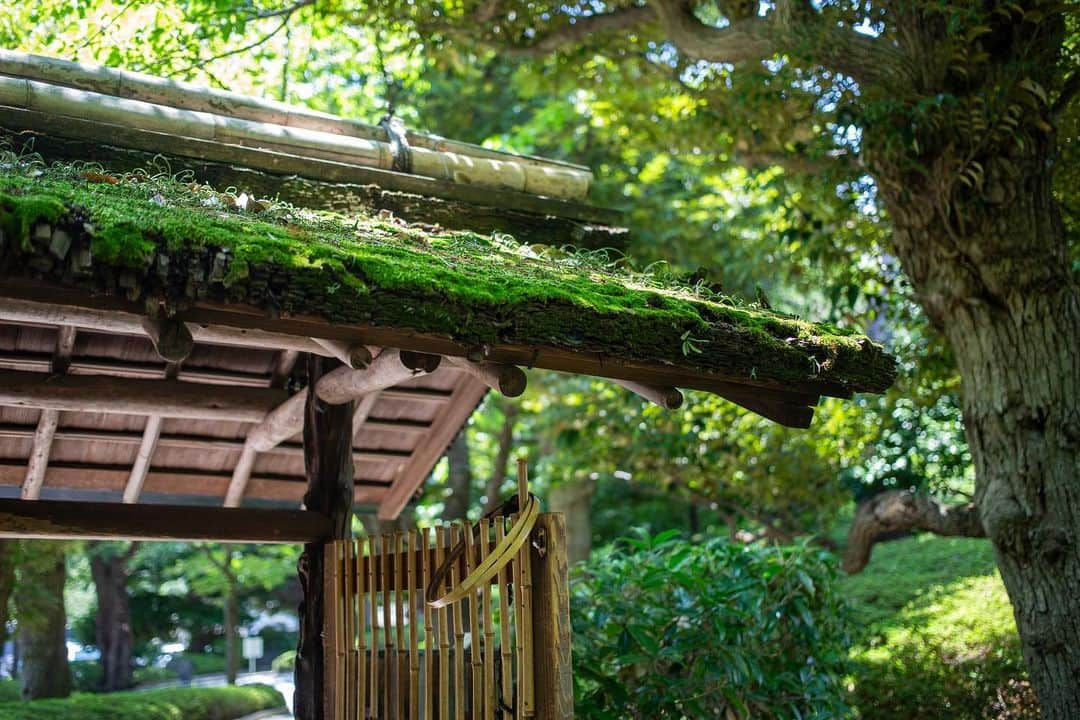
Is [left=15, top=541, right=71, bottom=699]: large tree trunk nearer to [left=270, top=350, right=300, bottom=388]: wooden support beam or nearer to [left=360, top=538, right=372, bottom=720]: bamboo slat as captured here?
[left=270, top=350, right=300, bottom=388]: wooden support beam

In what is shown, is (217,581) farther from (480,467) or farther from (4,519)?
(4,519)

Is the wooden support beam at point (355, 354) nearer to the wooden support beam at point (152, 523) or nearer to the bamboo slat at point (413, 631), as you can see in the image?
the bamboo slat at point (413, 631)

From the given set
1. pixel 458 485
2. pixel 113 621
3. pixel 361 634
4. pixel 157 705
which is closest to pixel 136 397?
pixel 361 634

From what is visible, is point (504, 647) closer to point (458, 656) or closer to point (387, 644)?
point (458, 656)

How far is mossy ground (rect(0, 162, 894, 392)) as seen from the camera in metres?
2.60

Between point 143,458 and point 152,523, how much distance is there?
1216 millimetres

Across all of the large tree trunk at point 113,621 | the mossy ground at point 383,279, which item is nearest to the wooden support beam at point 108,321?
A: the mossy ground at point 383,279

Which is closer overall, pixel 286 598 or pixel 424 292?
pixel 424 292

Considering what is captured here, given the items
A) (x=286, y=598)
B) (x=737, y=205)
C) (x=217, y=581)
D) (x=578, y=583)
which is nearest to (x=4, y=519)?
(x=578, y=583)

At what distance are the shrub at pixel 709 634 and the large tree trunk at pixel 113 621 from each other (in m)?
16.6

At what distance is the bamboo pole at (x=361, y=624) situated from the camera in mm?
4090

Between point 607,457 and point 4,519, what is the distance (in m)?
6.81

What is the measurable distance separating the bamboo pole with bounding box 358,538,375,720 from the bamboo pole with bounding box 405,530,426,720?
27 centimetres

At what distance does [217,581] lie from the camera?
64.4 ft
